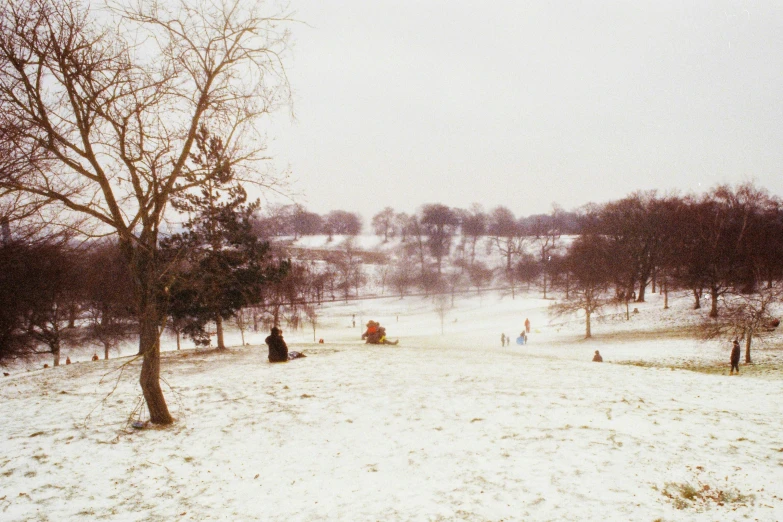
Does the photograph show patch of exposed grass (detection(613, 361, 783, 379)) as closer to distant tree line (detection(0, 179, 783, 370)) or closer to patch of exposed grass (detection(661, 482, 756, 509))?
distant tree line (detection(0, 179, 783, 370))

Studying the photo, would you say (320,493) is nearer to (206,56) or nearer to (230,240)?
(206,56)

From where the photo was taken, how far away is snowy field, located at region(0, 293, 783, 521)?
17.5 feet

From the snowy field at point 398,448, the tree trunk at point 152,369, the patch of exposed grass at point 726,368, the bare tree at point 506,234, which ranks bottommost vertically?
the patch of exposed grass at point 726,368

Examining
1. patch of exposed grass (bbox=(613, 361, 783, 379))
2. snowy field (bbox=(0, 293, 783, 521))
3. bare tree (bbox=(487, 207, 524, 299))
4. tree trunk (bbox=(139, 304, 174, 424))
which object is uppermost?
bare tree (bbox=(487, 207, 524, 299))

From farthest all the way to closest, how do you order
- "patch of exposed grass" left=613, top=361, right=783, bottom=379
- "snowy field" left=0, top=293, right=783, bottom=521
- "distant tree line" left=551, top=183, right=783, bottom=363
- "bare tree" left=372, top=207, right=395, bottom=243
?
"bare tree" left=372, top=207, right=395, bottom=243 → "distant tree line" left=551, top=183, right=783, bottom=363 → "patch of exposed grass" left=613, top=361, right=783, bottom=379 → "snowy field" left=0, top=293, right=783, bottom=521

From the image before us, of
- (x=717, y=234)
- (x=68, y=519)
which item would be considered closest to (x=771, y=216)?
(x=717, y=234)

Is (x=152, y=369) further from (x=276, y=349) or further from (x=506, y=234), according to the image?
(x=506, y=234)

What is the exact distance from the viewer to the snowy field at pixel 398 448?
5.34 metres

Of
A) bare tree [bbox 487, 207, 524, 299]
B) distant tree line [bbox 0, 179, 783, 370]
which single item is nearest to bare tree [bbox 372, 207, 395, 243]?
distant tree line [bbox 0, 179, 783, 370]

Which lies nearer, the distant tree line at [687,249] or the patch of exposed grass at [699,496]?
the patch of exposed grass at [699,496]

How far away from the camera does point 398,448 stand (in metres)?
7.14

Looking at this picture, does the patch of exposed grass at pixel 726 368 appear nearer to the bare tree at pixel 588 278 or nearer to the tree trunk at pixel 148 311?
the bare tree at pixel 588 278

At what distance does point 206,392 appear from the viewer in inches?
412

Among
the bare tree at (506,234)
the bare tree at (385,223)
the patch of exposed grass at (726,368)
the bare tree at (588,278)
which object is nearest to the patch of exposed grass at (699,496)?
the patch of exposed grass at (726,368)
